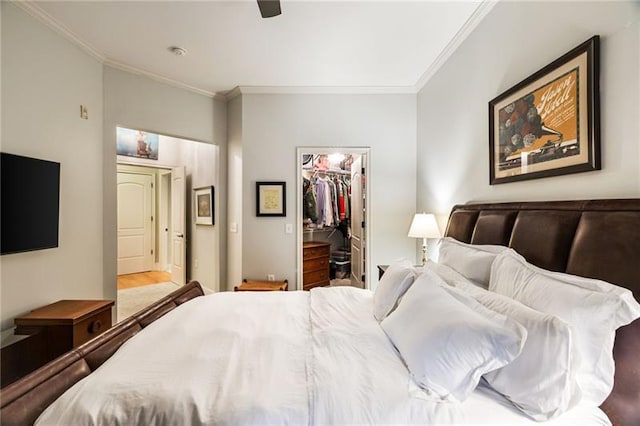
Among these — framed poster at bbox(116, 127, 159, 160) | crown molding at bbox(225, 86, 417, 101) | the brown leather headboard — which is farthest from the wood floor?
the brown leather headboard

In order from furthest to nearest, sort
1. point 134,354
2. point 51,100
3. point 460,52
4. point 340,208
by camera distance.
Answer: point 340,208 < point 460,52 < point 51,100 < point 134,354

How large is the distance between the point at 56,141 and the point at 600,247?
11.2ft

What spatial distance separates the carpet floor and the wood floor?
22 cm

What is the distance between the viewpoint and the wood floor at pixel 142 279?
4.63 m

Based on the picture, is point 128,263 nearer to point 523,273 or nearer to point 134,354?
point 134,354

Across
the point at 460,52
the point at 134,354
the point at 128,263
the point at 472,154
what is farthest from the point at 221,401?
the point at 128,263

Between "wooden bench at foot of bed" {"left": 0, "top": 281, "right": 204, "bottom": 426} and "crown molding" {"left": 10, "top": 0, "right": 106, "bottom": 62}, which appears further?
"crown molding" {"left": 10, "top": 0, "right": 106, "bottom": 62}

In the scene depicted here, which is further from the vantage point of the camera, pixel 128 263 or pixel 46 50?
pixel 128 263

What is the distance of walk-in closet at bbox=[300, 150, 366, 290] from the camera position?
13.2ft

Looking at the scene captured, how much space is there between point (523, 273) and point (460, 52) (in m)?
1.96

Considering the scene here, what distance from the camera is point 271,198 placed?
10.5 ft

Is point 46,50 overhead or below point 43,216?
overhead

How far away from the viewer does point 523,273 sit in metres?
1.13

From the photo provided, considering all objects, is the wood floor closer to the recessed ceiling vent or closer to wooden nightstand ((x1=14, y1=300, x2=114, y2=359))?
wooden nightstand ((x1=14, y1=300, x2=114, y2=359))
